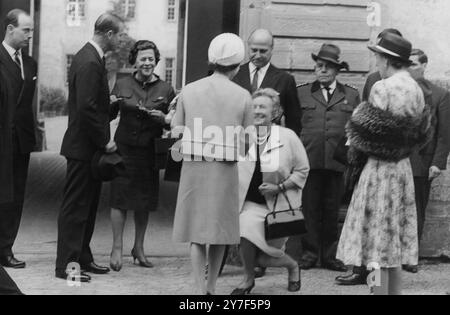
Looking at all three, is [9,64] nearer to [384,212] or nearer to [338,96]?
[338,96]

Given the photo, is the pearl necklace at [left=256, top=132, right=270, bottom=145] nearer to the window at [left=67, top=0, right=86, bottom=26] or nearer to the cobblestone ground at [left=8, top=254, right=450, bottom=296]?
the cobblestone ground at [left=8, top=254, right=450, bottom=296]

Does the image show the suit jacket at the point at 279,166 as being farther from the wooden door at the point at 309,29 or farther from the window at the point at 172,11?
the window at the point at 172,11

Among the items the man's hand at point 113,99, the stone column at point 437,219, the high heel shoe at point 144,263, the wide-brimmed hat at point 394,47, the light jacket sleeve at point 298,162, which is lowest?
the high heel shoe at point 144,263

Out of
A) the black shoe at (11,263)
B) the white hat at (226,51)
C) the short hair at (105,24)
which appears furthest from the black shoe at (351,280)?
the short hair at (105,24)

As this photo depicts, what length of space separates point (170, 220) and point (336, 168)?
10.3 feet

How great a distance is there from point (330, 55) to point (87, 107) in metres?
2.30

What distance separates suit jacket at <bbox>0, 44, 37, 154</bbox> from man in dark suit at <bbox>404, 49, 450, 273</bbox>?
10.7ft

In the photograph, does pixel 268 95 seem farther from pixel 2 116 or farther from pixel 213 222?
pixel 2 116

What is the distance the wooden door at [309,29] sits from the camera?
1002 centimetres

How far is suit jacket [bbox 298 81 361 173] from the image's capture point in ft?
31.7

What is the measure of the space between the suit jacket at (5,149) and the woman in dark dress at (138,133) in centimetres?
135

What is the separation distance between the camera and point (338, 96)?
9.73 m
